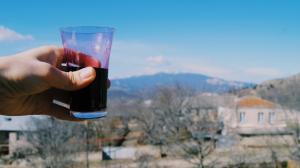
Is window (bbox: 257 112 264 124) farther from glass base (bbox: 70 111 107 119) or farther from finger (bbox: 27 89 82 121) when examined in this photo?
glass base (bbox: 70 111 107 119)

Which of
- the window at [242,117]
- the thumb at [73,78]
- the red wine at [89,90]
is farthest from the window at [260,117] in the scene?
the thumb at [73,78]

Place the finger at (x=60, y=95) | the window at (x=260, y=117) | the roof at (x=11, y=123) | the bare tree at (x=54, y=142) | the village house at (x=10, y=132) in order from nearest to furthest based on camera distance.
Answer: the finger at (x=60, y=95)
the bare tree at (x=54, y=142)
the village house at (x=10, y=132)
the roof at (x=11, y=123)
the window at (x=260, y=117)

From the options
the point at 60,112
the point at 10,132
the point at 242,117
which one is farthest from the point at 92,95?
the point at 242,117

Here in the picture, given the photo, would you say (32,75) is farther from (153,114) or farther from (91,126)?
(153,114)

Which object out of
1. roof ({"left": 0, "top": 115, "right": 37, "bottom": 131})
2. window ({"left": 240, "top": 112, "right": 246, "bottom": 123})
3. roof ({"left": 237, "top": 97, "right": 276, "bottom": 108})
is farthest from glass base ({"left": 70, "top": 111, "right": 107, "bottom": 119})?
roof ({"left": 237, "top": 97, "right": 276, "bottom": 108})

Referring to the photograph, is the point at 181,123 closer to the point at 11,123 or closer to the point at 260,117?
the point at 11,123

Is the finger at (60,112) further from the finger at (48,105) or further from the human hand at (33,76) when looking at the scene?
the human hand at (33,76)

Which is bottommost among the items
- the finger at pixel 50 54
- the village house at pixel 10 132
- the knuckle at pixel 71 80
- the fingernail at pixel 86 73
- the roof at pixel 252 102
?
the village house at pixel 10 132

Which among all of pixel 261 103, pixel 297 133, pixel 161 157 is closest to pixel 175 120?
pixel 161 157
